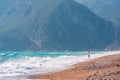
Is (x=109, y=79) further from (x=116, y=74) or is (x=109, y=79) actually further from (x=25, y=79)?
(x=25, y=79)

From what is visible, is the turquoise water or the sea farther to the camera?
the turquoise water

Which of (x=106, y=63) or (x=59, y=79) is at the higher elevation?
(x=106, y=63)

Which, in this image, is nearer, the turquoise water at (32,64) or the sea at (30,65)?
the sea at (30,65)

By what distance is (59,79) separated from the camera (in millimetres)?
30484

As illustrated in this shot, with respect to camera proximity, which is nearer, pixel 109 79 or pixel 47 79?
pixel 109 79

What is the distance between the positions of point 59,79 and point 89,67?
8799mm

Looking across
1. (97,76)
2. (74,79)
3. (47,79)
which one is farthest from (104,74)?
(47,79)

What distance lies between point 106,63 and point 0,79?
1083cm

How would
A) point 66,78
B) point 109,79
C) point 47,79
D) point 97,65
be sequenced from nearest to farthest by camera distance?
point 109,79 → point 66,78 → point 47,79 → point 97,65

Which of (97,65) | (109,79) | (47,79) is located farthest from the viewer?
(97,65)

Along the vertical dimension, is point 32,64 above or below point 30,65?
above

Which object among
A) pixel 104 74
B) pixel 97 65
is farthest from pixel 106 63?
pixel 104 74

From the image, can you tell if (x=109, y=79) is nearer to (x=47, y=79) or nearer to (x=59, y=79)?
(x=59, y=79)

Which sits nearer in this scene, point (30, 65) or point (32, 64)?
point (30, 65)
